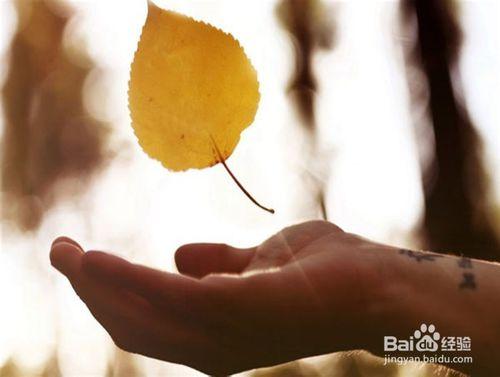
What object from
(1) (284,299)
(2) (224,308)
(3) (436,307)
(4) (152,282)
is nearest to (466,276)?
(3) (436,307)

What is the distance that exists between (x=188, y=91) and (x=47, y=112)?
7175 mm

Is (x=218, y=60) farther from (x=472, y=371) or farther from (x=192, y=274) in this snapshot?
(x=472, y=371)

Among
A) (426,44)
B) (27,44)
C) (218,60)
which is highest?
(27,44)

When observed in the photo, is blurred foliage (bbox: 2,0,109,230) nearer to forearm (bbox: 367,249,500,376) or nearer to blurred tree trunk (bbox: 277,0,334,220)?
blurred tree trunk (bbox: 277,0,334,220)

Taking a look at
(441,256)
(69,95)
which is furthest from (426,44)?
(69,95)

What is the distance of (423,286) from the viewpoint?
4.74ft

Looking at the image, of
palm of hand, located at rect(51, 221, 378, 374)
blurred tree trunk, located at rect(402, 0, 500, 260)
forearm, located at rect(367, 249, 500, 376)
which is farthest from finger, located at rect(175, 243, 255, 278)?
blurred tree trunk, located at rect(402, 0, 500, 260)

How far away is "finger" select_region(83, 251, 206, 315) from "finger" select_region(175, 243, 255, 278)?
29 centimetres

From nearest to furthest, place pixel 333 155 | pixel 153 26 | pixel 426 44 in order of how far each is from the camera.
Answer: pixel 153 26 < pixel 426 44 < pixel 333 155

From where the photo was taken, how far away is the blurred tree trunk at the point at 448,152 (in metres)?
3.44

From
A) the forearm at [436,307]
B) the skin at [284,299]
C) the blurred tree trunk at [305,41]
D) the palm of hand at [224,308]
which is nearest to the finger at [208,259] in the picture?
the skin at [284,299]

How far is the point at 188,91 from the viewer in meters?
1.27

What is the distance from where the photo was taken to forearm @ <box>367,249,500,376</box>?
4.58 ft

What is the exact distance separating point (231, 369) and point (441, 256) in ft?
2.00
